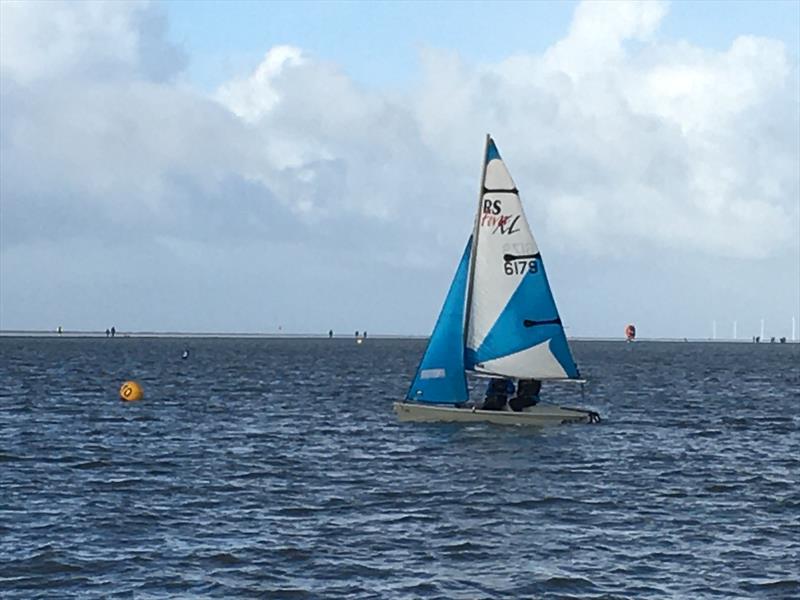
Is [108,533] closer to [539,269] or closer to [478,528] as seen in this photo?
[478,528]

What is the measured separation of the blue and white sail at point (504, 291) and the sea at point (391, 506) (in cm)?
319

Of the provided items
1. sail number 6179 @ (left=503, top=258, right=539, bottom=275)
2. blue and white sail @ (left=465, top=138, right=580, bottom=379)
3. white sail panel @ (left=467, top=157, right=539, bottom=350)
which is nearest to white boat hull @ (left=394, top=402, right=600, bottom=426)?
blue and white sail @ (left=465, top=138, right=580, bottom=379)

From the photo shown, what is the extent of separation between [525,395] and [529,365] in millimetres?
1646

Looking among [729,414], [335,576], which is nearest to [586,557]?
[335,576]

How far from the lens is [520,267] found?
53.1m

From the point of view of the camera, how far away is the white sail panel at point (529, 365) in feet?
172

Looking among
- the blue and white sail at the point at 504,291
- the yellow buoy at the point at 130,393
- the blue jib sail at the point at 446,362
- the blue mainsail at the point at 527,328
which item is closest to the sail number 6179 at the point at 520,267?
the blue and white sail at the point at 504,291

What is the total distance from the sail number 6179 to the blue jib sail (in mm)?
1929

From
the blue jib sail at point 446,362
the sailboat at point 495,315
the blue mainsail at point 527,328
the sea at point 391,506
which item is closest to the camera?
the sea at point 391,506

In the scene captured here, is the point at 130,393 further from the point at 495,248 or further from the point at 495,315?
the point at 495,248

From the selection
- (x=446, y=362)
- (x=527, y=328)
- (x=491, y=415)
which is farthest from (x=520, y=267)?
(x=491, y=415)

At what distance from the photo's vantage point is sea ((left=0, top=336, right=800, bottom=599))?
2477 cm

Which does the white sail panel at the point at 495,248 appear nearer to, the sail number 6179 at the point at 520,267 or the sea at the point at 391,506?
the sail number 6179 at the point at 520,267

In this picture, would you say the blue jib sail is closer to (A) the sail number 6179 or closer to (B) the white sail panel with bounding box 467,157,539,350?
(B) the white sail panel with bounding box 467,157,539,350
